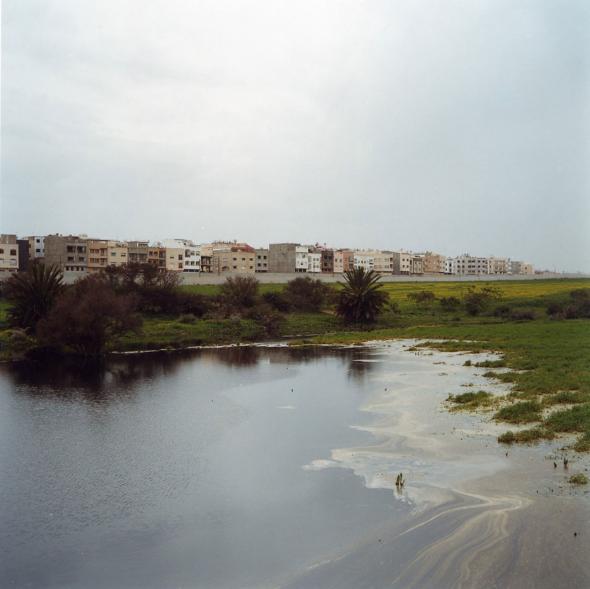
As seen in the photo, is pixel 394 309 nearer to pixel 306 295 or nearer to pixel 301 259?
pixel 306 295

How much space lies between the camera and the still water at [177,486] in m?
12.1

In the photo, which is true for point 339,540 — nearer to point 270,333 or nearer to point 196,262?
point 270,333

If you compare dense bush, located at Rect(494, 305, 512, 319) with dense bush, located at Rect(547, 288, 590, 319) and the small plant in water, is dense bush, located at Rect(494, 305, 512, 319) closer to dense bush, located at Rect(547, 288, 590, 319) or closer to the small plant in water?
dense bush, located at Rect(547, 288, 590, 319)

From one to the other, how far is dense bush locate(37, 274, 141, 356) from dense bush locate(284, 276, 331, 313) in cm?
3155

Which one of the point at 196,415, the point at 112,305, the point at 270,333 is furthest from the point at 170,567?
the point at 270,333

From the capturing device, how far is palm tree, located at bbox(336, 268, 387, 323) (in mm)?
62500

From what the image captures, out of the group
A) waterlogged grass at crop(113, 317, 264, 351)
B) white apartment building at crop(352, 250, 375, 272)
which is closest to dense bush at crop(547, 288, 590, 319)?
waterlogged grass at crop(113, 317, 264, 351)

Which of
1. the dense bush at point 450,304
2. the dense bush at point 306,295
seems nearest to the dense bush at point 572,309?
the dense bush at point 450,304

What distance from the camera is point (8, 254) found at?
112m

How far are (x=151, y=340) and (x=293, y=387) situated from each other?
806 inches

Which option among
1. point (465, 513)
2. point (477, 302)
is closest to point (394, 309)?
point (477, 302)

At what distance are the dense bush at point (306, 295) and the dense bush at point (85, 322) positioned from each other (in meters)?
31.6

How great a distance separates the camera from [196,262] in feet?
437

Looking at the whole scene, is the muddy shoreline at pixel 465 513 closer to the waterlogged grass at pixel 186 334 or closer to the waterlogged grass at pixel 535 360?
the waterlogged grass at pixel 535 360
